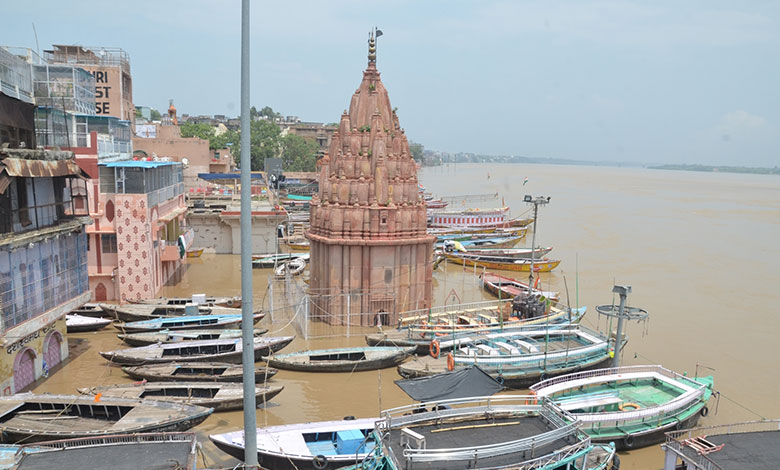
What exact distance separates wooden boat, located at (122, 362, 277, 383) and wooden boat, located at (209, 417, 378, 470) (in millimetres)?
4291

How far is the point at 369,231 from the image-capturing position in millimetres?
24438

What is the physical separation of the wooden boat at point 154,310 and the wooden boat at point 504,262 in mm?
19519

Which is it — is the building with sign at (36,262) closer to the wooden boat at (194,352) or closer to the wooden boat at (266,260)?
the wooden boat at (194,352)

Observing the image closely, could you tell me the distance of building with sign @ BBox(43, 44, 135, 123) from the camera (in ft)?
141

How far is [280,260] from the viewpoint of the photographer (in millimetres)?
37406

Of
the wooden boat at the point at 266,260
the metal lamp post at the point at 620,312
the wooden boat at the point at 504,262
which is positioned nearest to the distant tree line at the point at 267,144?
the wooden boat at the point at 266,260

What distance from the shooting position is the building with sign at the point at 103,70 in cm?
4297

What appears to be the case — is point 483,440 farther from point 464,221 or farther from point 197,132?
point 197,132

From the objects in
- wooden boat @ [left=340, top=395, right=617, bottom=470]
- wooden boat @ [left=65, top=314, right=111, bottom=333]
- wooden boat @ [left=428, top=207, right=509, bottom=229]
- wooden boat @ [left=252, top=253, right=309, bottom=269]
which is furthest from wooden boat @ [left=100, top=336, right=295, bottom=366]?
wooden boat @ [left=428, top=207, right=509, bottom=229]

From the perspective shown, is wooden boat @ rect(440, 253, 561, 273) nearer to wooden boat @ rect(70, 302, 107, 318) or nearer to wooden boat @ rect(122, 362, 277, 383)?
wooden boat @ rect(70, 302, 107, 318)

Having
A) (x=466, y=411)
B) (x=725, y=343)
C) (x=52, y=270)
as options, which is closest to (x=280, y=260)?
(x=52, y=270)

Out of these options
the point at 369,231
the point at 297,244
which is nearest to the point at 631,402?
the point at 369,231

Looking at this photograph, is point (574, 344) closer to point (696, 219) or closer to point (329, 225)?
point (329, 225)

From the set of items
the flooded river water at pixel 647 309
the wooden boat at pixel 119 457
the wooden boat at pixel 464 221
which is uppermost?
the wooden boat at pixel 119 457
